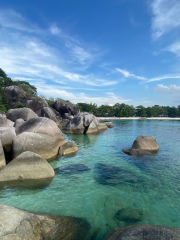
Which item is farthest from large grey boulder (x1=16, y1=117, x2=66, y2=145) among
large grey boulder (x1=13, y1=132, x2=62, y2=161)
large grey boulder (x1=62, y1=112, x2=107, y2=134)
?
large grey boulder (x1=62, y1=112, x2=107, y2=134)

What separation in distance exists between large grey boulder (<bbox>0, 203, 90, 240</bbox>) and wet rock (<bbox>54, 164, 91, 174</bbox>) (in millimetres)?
3471

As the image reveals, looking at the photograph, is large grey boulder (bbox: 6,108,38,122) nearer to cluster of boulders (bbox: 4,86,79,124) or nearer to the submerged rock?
cluster of boulders (bbox: 4,86,79,124)

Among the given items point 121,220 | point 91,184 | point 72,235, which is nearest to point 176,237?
point 121,220

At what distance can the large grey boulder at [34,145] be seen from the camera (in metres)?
8.70

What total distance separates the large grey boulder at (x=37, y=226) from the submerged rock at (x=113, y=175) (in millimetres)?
2749

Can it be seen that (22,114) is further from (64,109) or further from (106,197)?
(64,109)

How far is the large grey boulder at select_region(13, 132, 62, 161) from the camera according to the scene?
8703 mm

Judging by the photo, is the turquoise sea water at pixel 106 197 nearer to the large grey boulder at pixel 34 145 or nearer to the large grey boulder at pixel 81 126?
the large grey boulder at pixel 34 145

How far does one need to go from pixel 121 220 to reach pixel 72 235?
1435mm

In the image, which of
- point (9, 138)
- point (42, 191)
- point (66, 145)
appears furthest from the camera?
point (66, 145)

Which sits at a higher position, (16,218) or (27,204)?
(16,218)

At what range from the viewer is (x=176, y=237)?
8.98 ft

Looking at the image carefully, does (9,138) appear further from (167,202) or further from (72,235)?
(167,202)

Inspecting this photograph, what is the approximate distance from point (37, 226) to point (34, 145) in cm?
573
